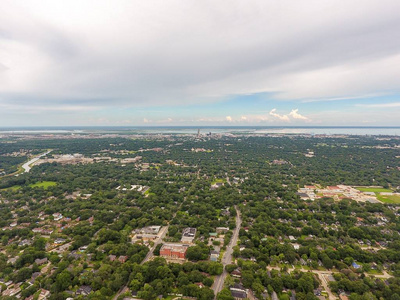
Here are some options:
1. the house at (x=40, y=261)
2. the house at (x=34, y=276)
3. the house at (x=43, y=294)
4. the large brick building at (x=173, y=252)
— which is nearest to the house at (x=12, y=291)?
the house at (x=34, y=276)

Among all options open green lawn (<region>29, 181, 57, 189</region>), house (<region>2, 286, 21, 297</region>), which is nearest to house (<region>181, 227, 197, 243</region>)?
house (<region>2, 286, 21, 297</region>)

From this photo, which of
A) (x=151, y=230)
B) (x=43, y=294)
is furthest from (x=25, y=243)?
(x=151, y=230)

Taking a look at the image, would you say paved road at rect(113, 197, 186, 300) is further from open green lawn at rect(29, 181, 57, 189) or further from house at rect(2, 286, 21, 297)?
open green lawn at rect(29, 181, 57, 189)

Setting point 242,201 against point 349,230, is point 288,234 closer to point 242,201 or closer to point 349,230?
point 349,230

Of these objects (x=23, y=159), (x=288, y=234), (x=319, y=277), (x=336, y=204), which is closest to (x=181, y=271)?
(x=319, y=277)

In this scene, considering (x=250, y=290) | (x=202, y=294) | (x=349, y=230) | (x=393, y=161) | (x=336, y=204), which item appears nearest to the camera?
(x=202, y=294)
